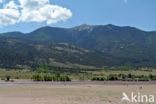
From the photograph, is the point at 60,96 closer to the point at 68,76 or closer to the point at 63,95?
the point at 63,95

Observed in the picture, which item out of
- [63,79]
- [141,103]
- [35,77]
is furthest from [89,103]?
[35,77]

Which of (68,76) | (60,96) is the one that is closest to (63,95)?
(60,96)

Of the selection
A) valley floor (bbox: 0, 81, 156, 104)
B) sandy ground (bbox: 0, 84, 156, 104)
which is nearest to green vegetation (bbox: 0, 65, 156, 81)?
valley floor (bbox: 0, 81, 156, 104)

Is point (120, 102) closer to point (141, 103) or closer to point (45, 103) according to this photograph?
point (141, 103)

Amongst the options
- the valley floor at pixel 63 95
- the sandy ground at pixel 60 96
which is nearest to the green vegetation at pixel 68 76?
the valley floor at pixel 63 95

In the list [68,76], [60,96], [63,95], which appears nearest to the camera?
[60,96]

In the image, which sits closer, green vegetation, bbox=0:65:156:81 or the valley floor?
the valley floor

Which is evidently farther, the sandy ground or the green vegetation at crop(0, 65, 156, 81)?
the green vegetation at crop(0, 65, 156, 81)

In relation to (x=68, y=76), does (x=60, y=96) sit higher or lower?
lower

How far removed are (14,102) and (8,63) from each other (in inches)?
5923

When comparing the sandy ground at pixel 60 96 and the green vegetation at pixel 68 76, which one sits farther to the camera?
the green vegetation at pixel 68 76

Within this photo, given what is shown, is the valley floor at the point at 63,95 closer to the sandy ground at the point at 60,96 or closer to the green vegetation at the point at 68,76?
the sandy ground at the point at 60,96

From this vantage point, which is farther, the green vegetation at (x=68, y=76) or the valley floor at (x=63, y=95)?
the green vegetation at (x=68, y=76)

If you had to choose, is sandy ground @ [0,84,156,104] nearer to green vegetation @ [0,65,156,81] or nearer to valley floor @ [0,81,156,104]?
valley floor @ [0,81,156,104]
